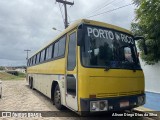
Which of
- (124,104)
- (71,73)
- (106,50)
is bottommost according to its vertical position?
(124,104)

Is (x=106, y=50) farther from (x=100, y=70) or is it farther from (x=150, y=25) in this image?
(x=150, y=25)

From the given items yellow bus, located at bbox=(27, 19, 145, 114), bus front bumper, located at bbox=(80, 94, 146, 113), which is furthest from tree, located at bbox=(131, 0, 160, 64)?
bus front bumper, located at bbox=(80, 94, 146, 113)

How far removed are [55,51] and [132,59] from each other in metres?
3.76

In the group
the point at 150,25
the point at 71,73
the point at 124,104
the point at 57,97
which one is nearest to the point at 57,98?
the point at 57,97

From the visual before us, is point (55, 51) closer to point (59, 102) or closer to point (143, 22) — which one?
point (59, 102)

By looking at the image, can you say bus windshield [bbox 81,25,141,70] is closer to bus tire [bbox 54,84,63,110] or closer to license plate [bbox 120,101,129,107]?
license plate [bbox 120,101,129,107]

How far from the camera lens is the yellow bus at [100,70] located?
679 cm

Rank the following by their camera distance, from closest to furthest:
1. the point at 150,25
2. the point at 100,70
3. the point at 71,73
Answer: the point at 100,70 → the point at 71,73 → the point at 150,25

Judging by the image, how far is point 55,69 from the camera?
390 inches

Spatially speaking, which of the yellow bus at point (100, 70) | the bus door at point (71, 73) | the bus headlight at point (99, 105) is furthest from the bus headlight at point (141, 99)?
the bus door at point (71, 73)

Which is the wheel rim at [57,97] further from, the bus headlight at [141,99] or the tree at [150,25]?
the tree at [150,25]

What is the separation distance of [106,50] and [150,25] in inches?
190

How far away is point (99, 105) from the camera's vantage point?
6711mm

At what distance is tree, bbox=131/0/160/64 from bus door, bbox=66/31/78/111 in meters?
3.32
